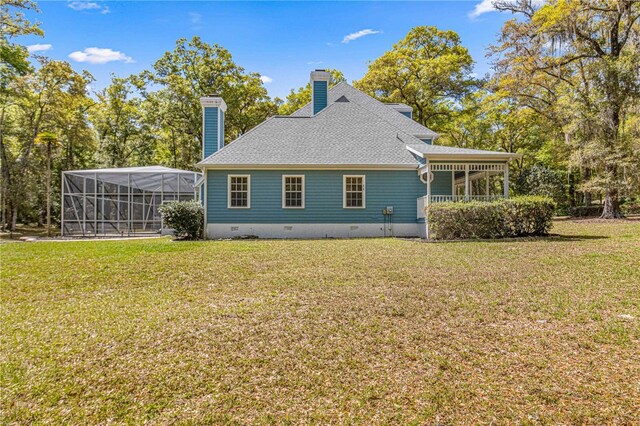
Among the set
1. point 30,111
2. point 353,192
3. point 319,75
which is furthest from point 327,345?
point 30,111

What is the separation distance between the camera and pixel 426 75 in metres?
25.7

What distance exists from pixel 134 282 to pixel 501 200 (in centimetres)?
1094

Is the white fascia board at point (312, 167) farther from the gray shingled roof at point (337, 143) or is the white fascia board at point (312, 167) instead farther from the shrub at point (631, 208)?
the shrub at point (631, 208)

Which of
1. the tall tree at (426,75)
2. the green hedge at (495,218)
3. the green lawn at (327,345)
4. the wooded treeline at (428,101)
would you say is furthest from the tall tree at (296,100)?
the green lawn at (327,345)

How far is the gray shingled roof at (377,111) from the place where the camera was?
17.4 metres

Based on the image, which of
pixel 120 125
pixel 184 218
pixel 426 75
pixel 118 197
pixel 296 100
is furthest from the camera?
pixel 120 125

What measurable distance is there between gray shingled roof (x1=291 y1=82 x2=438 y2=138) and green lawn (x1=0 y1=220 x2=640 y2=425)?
11081mm

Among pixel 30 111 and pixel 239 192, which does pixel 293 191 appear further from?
pixel 30 111

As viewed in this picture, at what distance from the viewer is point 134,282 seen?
6.76m

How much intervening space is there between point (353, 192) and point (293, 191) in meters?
2.43

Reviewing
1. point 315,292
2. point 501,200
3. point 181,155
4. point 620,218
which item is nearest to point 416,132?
point 501,200

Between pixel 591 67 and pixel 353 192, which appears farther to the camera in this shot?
pixel 591 67

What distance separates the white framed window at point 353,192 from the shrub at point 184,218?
5.73m

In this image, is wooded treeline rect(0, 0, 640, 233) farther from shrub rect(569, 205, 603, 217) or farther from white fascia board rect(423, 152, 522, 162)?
white fascia board rect(423, 152, 522, 162)
